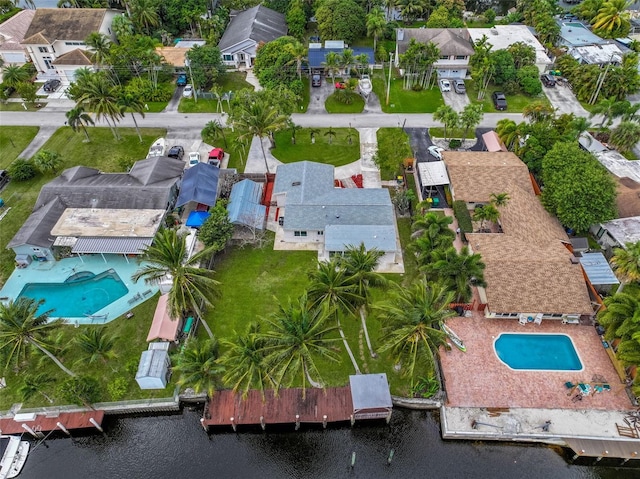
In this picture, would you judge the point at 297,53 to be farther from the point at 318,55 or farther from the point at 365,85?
the point at 365,85

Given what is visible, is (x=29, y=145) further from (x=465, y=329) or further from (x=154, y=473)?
(x=465, y=329)

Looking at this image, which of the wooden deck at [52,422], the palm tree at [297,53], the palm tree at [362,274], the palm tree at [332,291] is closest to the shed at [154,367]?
the wooden deck at [52,422]

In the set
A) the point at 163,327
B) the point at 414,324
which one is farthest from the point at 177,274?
the point at 414,324

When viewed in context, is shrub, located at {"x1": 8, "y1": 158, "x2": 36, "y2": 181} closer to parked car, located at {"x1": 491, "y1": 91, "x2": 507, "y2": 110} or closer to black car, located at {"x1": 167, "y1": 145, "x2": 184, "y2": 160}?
black car, located at {"x1": 167, "y1": 145, "x2": 184, "y2": 160}

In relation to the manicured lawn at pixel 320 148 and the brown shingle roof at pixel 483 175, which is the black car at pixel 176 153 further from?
the brown shingle roof at pixel 483 175

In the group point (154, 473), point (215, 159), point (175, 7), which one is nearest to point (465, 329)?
point (154, 473)

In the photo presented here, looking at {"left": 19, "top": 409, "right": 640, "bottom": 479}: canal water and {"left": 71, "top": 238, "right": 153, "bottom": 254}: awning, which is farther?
{"left": 71, "top": 238, "right": 153, "bottom": 254}: awning

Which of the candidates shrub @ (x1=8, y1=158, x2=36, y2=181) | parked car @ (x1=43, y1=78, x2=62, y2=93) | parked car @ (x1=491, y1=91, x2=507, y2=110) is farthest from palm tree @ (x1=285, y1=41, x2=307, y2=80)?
shrub @ (x1=8, y1=158, x2=36, y2=181)
